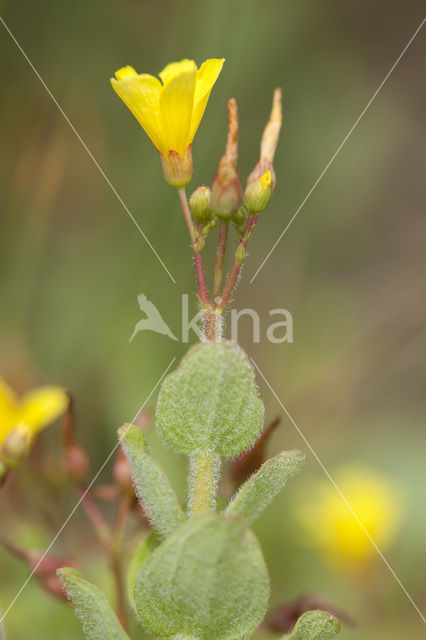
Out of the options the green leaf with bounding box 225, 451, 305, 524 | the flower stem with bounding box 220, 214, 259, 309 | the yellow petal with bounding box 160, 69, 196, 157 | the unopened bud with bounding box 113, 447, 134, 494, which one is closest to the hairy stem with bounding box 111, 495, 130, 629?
the unopened bud with bounding box 113, 447, 134, 494

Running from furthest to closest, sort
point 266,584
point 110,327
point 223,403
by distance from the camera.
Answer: point 110,327
point 223,403
point 266,584

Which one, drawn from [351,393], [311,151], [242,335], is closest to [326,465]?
[351,393]

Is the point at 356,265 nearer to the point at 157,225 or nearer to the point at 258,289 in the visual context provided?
the point at 258,289

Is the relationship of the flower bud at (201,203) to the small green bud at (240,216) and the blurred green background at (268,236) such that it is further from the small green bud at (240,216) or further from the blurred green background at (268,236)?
the blurred green background at (268,236)

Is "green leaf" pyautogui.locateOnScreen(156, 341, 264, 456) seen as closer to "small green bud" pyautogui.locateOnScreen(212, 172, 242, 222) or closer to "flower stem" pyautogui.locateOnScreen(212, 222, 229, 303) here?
"flower stem" pyautogui.locateOnScreen(212, 222, 229, 303)

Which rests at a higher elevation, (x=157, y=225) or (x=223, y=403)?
(x=157, y=225)

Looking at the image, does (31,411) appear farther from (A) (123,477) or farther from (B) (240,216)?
(B) (240,216)
